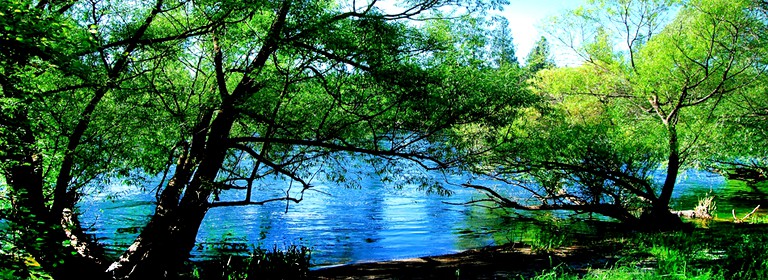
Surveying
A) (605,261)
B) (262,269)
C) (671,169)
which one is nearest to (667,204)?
(671,169)

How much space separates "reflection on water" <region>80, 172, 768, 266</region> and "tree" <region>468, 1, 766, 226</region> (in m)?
3.03

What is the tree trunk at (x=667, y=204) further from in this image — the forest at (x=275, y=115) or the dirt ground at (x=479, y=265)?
the dirt ground at (x=479, y=265)

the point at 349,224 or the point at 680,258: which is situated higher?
the point at 349,224

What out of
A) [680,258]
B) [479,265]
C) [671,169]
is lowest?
[479,265]

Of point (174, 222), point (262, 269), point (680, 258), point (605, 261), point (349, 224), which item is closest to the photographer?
point (680, 258)

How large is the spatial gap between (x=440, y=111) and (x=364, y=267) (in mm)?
4976

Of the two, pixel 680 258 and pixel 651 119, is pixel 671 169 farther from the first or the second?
pixel 680 258

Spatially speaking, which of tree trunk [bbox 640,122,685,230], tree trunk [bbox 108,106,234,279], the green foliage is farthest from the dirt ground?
tree trunk [bbox 640,122,685,230]

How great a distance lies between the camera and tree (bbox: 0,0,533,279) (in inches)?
321

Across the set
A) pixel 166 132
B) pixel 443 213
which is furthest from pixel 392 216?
pixel 166 132

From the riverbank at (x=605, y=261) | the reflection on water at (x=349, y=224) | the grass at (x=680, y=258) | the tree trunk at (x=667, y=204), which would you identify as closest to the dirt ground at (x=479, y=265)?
the riverbank at (x=605, y=261)

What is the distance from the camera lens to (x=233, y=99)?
8.73m

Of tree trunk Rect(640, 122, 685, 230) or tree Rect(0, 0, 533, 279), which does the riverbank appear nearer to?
tree trunk Rect(640, 122, 685, 230)

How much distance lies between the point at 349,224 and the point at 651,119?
37.2 ft
